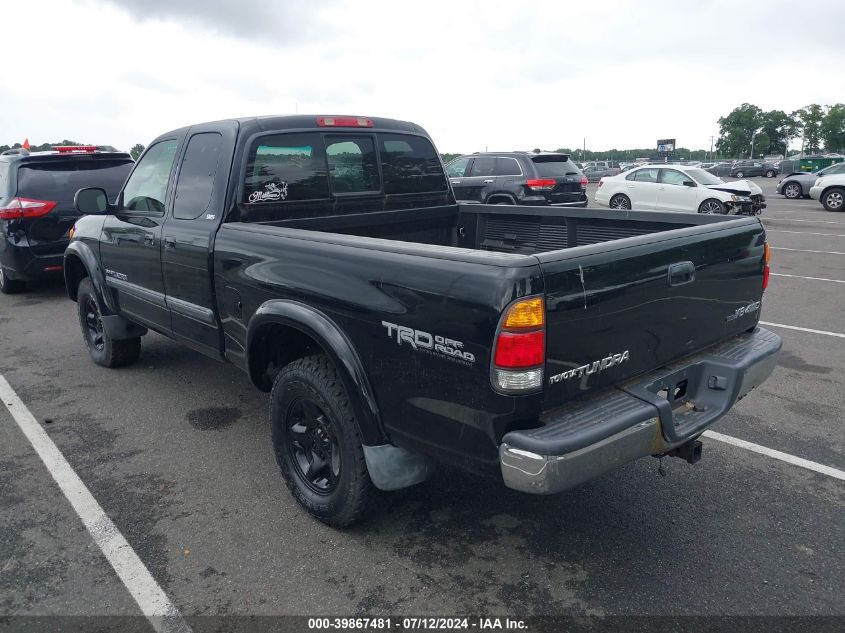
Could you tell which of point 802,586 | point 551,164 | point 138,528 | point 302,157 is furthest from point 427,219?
point 551,164

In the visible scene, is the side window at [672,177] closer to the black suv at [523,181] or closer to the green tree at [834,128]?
the black suv at [523,181]

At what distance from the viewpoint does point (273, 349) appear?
3598 mm

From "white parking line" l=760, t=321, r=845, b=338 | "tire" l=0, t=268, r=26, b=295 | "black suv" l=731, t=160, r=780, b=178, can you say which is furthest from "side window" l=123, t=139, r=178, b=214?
"black suv" l=731, t=160, r=780, b=178

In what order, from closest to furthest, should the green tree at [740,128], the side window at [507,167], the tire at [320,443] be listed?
the tire at [320,443] < the side window at [507,167] < the green tree at [740,128]

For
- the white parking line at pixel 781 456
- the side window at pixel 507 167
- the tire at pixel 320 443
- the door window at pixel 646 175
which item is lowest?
the white parking line at pixel 781 456

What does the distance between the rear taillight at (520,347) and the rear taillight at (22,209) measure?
778cm

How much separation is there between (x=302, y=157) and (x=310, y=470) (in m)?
1.88

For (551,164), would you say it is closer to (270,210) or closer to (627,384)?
(270,210)

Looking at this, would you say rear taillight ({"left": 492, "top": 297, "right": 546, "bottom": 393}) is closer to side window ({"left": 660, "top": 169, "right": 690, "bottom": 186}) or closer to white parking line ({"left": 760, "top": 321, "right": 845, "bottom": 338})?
white parking line ({"left": 760, "top": 321, "right": 845, "bottom": 338})

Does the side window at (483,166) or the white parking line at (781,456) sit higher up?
the side window at (483,166)

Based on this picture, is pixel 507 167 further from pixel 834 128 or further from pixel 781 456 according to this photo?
pixel 834 128

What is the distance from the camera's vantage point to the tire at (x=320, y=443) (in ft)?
9.71

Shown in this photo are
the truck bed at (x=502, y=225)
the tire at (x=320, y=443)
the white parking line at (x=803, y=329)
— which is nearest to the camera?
the tire at (x=320, y=443)

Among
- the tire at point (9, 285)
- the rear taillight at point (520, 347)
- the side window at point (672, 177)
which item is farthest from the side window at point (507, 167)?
the rear taillight at point (520, 347)
